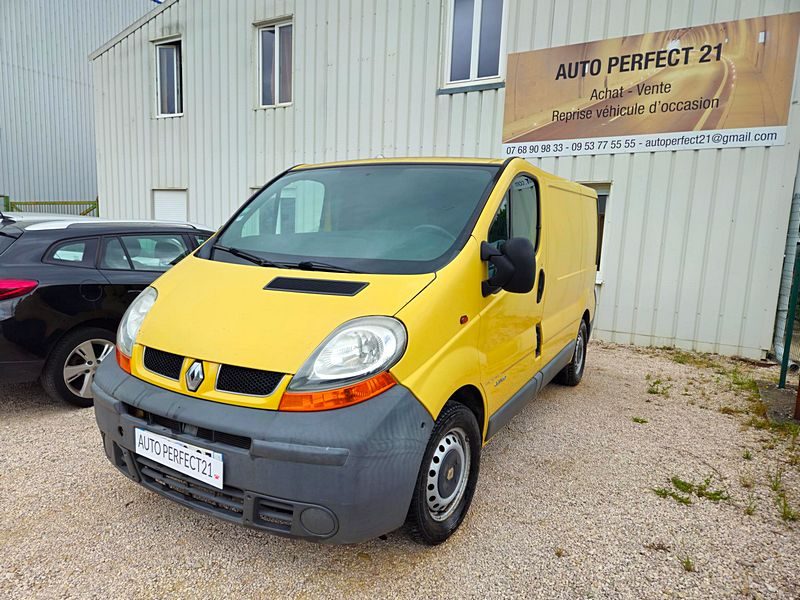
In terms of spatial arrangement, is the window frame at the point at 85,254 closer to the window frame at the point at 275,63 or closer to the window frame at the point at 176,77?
the window frame at the point at 275,63

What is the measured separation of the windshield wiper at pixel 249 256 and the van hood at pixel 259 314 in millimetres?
52

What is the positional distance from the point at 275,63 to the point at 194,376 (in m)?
8.97

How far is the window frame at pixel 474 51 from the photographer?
7574mm

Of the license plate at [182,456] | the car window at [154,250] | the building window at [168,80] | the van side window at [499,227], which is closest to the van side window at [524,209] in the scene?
the van side window at [499,227]

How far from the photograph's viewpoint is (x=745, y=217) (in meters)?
6.41

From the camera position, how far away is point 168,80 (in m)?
10.9

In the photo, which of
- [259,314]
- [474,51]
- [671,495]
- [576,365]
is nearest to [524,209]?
[259,314]

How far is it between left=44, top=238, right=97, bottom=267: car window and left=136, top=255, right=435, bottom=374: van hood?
6.50 feet

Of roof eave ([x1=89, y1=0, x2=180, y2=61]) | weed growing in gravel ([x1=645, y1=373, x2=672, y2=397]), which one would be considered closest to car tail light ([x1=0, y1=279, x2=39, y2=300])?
weed growing in gravel ([x1=645, y1=373, x2=672, y2=397])

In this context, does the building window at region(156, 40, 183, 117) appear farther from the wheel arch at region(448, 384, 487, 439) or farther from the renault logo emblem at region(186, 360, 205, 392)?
the wheel arch at region(448, 384, 487, 439)

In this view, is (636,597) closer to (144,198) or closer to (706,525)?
(706,525)

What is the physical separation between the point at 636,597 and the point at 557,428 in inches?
75.7

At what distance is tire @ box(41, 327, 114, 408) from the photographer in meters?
3.92

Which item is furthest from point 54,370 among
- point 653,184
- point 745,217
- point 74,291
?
point 745,217
